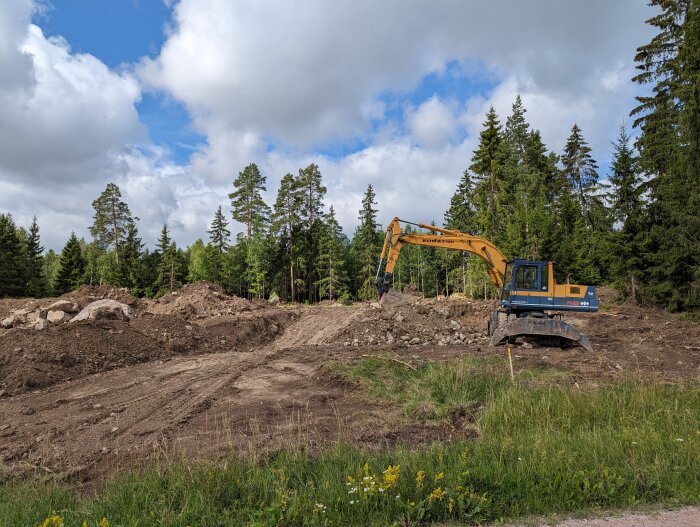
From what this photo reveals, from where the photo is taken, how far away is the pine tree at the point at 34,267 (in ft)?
164

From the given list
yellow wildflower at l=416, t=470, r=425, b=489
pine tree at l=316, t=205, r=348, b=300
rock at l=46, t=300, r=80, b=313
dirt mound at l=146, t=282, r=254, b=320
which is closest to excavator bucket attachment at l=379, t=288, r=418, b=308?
dirt mound at l=146, t=282, r=254, b=320

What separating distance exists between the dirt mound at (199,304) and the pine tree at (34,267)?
106 ft

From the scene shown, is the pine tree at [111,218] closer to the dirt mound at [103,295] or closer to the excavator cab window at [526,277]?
the dirt mound at [103,295]

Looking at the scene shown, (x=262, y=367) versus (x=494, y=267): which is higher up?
(x=494, y=267)

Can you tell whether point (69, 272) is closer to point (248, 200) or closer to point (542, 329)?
point (248, 200)

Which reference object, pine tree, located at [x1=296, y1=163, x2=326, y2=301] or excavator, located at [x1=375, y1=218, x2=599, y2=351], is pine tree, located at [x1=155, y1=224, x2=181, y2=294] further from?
excavator, located at [x1=375, y1=218, x2=599, y2=351]

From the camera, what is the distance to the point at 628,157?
28.1 meters

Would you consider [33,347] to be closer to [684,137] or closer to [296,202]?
[684,137]

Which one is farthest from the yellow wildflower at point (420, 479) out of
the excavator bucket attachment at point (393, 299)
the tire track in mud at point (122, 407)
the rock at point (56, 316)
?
the rock at point (56, 316)

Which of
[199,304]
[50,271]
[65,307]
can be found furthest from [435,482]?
[50,271]

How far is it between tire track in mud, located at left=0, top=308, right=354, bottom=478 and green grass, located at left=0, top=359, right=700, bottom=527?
52.0 inches

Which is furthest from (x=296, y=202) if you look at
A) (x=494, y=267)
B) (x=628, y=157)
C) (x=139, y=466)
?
(x=139, y=466)

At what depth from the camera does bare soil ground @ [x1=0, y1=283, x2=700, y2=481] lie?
689 cm

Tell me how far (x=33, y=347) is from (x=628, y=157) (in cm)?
3141
